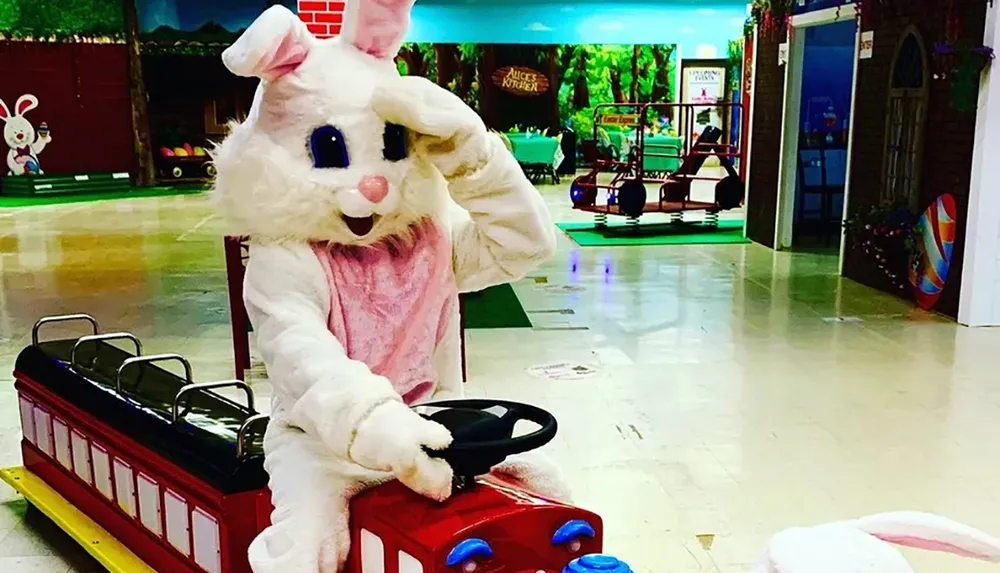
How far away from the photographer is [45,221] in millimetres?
11617

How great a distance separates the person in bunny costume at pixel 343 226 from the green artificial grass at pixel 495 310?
165 inches

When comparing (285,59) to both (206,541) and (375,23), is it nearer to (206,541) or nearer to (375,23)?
(375,23)

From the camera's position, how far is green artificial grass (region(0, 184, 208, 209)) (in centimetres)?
1343

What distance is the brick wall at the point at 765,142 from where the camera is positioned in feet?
31.6

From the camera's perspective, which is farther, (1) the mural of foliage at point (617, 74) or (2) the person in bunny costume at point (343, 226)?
(1) the mural of foliage at point (617, 74)

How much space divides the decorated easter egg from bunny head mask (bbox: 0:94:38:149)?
1232cm

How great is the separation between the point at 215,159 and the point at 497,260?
25.1 inches

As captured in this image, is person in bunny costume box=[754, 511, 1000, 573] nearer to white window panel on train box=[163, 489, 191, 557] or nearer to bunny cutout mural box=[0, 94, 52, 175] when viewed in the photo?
white window panel on train box=[163, 489, 191, 557]

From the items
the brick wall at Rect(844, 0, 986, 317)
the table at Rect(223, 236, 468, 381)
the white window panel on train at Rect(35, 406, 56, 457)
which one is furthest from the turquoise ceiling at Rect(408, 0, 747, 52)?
the white window panel on train at Rect(35, 406, 56, 457)

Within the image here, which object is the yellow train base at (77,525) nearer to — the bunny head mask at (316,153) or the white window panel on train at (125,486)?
the white window panel on train at (125,486)

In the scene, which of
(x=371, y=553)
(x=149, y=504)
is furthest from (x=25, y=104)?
(x=371, y=553)

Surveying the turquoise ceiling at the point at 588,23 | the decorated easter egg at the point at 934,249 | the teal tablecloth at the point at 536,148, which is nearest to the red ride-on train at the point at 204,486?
the decorated easter egg at the point at 934,249

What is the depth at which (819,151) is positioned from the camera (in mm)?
10102

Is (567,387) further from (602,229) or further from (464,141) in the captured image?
(602,229)
